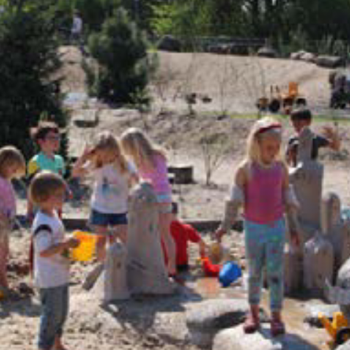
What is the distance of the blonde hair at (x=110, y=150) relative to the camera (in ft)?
24.4

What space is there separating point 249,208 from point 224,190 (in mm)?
6819

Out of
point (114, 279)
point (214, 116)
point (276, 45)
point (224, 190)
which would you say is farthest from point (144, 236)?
point (276, 45)

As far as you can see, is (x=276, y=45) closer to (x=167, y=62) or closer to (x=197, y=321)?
(x=167, y=62)

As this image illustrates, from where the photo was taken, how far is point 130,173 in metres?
7.52

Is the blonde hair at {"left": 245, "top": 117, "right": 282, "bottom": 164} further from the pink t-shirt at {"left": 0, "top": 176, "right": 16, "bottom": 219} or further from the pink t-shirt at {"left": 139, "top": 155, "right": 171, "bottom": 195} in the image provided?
the pink t-shirt at {"left": 0, "top": 176, "right": 16, "bottom": 219}

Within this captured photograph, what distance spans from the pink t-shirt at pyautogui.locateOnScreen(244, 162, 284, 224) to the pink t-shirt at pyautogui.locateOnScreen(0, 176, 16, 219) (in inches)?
93.8

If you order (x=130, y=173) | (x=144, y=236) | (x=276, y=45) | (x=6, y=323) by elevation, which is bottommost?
(x=6, y=323)

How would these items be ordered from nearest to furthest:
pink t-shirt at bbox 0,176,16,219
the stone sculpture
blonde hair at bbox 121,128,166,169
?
the stone sculpture
blonde hair at bbox 121,128,166,169
pink t-shirt at bbox 0,176,16,219

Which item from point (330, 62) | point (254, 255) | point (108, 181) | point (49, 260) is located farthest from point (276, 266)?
point (330, 62)

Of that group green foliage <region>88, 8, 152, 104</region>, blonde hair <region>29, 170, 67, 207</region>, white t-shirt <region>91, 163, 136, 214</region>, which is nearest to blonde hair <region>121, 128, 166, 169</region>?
white t-shirt <region>91, 163, 136, 214</region>

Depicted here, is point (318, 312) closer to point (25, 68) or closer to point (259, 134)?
point (259, 134)

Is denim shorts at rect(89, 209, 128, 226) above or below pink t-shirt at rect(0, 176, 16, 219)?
below

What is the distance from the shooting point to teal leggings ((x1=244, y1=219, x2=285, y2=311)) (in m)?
5.96

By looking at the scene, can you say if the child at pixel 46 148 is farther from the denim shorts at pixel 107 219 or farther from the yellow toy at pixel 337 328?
the yellow toy at pixel 337 328
